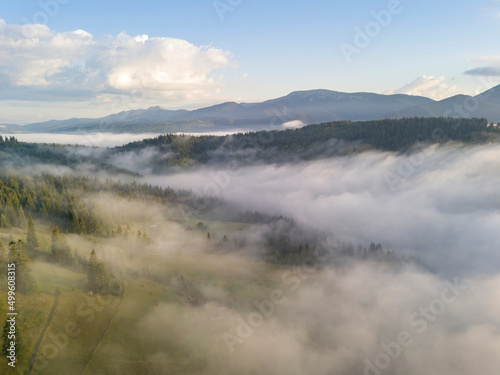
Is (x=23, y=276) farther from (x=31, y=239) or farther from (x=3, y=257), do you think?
(x=31, y=239)

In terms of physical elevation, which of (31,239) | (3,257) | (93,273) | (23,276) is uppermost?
(3,257)

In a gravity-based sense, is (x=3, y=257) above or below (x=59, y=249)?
above

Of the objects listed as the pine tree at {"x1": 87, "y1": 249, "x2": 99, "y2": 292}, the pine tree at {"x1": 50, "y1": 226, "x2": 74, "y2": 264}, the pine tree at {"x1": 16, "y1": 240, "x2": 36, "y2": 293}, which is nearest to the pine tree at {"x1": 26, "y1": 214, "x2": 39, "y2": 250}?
the pine tree at {"x1": 50, "y1": 226, "x2": 74, "y2": 264}

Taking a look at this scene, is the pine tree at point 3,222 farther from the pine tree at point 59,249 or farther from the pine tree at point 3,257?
the pine tree at point 3,257

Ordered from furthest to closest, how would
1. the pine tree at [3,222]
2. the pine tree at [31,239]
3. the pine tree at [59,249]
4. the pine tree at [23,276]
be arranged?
1. the pine tree at [3,222]
2. the pine tree at [59,249]
3. the pine tree at [31,239]
4. the pine tree at [23,276]

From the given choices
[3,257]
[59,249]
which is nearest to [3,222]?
[59,249]

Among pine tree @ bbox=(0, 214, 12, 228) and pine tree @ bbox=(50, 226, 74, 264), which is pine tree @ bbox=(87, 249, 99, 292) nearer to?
pine tree @ bbox=(50, 226, 74, 264)

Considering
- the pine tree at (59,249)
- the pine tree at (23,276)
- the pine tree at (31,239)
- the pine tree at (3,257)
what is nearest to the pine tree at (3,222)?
the pine tree at (31,239)

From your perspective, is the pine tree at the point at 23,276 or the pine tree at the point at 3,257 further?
the pine tree at the point at 23,276

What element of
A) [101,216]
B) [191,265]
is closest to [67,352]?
[191,265]

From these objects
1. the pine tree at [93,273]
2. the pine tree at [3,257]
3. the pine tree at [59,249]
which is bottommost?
the pine tree at [93,273]

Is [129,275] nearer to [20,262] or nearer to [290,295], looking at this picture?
[20,262]
